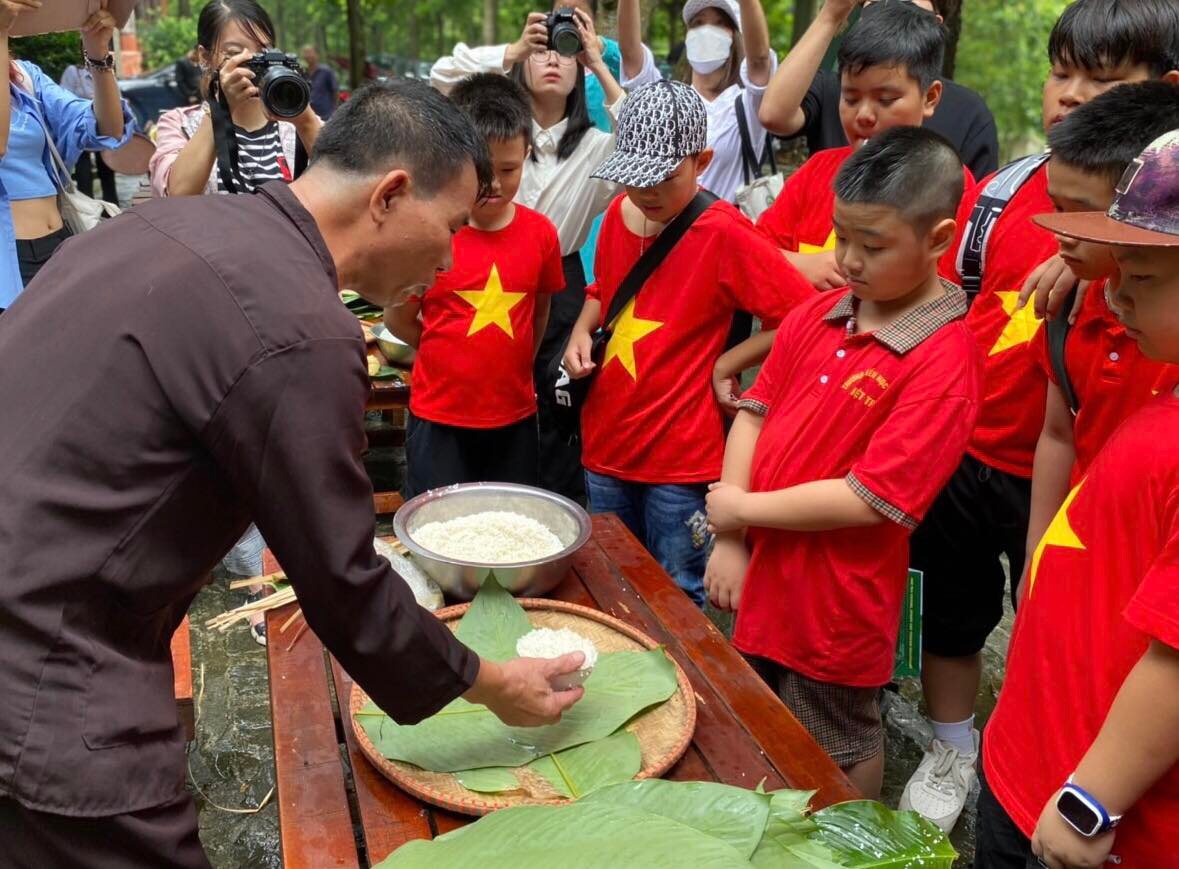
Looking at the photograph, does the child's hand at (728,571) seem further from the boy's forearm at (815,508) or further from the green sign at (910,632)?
the green sign at (910,632)

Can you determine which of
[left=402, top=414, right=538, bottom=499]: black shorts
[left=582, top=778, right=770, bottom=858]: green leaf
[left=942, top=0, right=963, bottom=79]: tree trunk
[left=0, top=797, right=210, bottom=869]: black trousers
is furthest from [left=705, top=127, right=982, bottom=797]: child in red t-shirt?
[left=942, top=0, right=963, bottom=79]: tree trunk

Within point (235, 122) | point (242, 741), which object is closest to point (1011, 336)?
point (242, 741)

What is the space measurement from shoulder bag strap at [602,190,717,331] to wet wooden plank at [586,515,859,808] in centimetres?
68

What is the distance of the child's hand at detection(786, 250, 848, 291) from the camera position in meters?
2.53

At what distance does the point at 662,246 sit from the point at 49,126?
2.14 meters

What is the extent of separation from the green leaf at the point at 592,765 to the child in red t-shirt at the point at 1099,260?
3.03 ft

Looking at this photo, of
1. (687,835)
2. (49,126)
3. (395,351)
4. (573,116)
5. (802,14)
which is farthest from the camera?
→ (802,14)

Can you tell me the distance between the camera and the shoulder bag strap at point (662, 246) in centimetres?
258

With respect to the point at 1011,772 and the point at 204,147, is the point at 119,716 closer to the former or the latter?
the point at 1011,772

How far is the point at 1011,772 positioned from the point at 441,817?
0.85m

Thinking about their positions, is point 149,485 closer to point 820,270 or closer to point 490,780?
→ point 490,780

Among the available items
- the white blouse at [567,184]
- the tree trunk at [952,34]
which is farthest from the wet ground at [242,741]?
the tree trunk at [952,34]

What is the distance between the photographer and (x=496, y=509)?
2238mm

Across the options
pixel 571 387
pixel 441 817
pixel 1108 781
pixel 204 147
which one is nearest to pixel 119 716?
→ pixel 441 817
